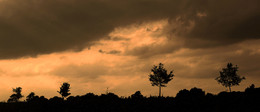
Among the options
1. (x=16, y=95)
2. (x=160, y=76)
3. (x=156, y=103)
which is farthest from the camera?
(x=16, y=95)

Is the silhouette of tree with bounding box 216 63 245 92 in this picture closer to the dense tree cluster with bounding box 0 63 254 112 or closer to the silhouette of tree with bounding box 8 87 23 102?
the dense tree cluster with bounding box 0 63 254 112

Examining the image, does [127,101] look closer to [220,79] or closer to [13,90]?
[220,79]

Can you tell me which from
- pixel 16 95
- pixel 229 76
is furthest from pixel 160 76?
pixel 16 95

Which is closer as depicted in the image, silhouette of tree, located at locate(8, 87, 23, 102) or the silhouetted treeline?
the silhouetted treeline

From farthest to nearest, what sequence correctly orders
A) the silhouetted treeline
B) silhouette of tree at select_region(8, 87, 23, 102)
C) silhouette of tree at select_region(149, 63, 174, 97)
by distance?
silhouette of tree at select_region(8, 87, 23, 102) → silhouette of tree at select_region(149, 63, 174, 97) → the silhouetted treeline

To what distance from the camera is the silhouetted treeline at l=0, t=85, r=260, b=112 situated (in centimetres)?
1716

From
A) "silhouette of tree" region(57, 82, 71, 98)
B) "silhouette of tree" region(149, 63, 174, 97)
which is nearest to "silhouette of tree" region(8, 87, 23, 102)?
"silhouette of tree" region(57, 82, 71, 98)

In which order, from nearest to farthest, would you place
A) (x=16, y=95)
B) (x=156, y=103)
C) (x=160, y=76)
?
(x=156, y=103)
(x=160, y=76)
(x=16, y=95)

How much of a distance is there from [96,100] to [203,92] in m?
9.65

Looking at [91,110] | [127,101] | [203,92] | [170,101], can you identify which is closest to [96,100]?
[91,110]

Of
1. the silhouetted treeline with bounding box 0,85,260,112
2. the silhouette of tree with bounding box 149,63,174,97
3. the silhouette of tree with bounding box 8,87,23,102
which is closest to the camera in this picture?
the silhouetted treeline with bounding box 0,85,260,112

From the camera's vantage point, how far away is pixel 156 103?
20469 millimetres

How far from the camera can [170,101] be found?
19859 millimetres

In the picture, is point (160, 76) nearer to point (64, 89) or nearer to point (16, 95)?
point (64, 89)
